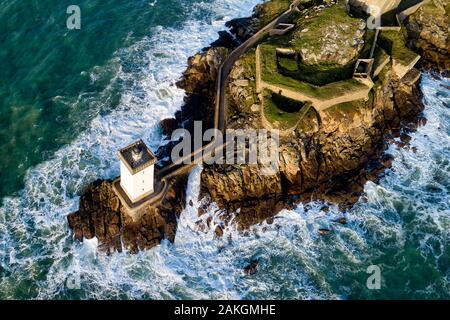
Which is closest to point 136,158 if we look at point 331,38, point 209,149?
point 209,149

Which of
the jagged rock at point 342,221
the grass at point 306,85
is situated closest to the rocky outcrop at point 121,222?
the jagged rock at point 342,221

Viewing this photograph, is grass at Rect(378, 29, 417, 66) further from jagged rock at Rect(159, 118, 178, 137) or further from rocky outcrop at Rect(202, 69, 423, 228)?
jagged rock at Rect(159, 118, 178, 137)

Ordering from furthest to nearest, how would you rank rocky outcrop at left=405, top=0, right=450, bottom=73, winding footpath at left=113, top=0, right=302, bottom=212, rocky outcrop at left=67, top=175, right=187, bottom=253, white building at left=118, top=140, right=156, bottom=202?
rocky outcrop at left=405, top=0, right=450, bottom=73
winding footpath at left=113, top=0, right=302, bottom=212
rocky outcrop at left=67, top=175, right=187, bottom=253
white building at left=118, top=140, right=156, bottom=202

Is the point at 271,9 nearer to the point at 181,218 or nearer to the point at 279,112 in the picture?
the point at 279,112

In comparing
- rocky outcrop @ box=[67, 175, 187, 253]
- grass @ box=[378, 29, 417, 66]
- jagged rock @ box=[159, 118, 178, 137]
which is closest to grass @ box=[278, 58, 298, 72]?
grass @ box=[378, 29, 417, 66]

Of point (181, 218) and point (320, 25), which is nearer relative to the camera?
point (181, 218)

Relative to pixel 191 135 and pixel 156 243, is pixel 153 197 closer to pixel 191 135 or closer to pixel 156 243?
pixel 156 243
